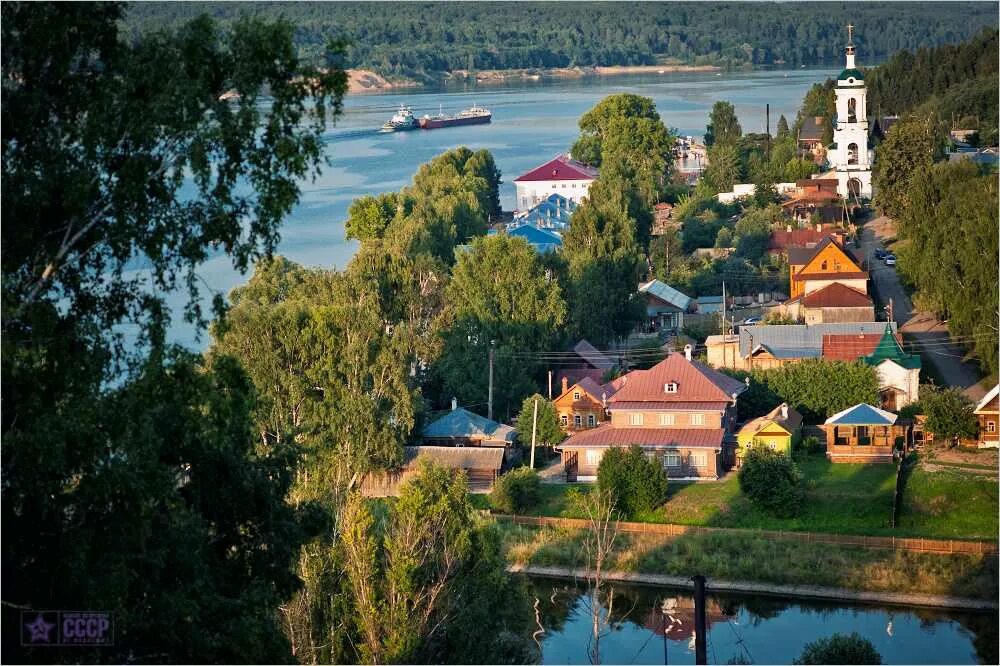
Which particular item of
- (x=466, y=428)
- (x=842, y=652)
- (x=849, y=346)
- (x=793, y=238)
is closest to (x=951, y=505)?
(x=842, y=652)

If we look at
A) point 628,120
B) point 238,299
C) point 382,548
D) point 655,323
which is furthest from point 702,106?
point 382,548

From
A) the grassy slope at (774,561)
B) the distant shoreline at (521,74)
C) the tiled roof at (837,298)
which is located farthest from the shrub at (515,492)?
the distant shoreline at (521,74)

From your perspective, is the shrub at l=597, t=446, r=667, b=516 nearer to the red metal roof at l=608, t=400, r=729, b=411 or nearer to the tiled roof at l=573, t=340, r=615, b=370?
the red metal roof at l=608, t=400, r=729, b=411

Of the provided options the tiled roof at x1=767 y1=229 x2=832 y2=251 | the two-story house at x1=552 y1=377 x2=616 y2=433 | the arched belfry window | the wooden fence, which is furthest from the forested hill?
the wooden fence

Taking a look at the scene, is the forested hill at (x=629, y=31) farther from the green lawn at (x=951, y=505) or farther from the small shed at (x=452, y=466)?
the green lawn at (x=951, y=505)

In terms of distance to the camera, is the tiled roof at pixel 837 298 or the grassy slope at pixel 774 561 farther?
the tiled roof at pixel 837 298

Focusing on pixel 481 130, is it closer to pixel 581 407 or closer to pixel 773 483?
pixel 581 407
